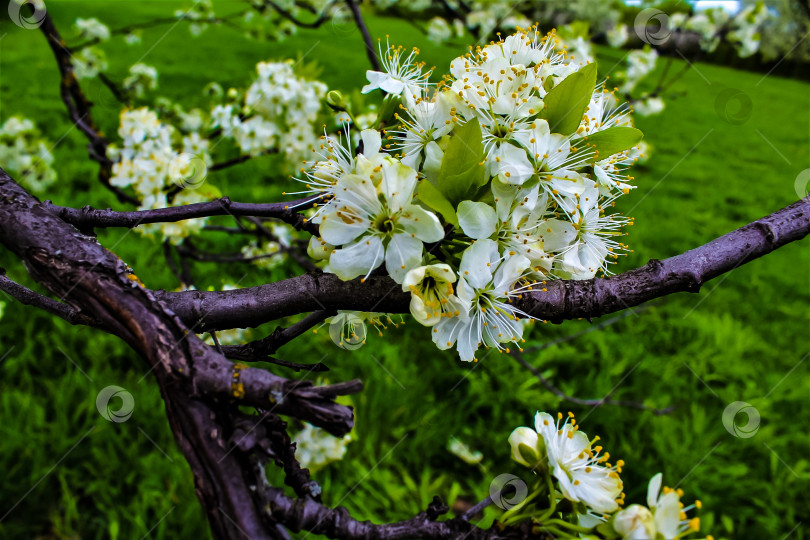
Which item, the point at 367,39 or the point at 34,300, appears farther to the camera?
the point at 367,39

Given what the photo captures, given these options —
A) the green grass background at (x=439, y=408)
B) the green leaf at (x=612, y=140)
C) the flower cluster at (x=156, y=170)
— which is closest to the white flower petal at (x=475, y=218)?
the green leaf at (x=612, y=140)

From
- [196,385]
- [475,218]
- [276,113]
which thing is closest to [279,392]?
[196,385]

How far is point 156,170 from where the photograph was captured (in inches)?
75.7

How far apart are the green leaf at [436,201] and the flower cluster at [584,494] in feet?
1.01

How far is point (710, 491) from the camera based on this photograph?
7.78ft

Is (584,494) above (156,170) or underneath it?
underneath

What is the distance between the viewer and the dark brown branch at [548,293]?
0.73 m

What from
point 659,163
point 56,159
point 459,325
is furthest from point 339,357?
point 659,163

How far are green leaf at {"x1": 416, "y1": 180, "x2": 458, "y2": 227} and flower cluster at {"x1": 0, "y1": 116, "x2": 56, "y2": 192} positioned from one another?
2960mm

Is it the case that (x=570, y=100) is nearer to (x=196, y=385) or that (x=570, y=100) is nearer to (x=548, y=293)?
(x=548, y=293)

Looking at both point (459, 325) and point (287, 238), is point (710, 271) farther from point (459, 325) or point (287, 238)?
point (287, 238)

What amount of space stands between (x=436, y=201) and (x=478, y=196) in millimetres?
85

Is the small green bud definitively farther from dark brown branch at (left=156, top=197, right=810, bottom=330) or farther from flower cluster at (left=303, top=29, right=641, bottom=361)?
dark brown branch at (left=156, top=197, right=810, bottom=330)

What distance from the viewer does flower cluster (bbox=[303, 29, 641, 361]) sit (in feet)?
2.34
